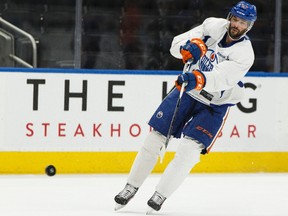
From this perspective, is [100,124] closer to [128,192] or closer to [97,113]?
[97,113]

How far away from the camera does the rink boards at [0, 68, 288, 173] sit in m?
6.84

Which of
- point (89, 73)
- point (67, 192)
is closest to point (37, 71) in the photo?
point (89, 73)

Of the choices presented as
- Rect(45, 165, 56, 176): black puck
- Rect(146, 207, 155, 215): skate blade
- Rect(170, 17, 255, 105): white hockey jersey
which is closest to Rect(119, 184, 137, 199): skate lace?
Rect(146, 207, 155, 215): skate blade

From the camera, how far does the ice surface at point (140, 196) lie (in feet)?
15.9

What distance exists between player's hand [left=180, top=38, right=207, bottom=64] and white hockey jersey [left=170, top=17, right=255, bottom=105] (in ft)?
0.32

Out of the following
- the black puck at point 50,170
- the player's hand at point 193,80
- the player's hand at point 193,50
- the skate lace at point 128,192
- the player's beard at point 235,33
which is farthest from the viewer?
the black puck at point 50,170

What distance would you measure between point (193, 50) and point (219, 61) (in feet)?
0.88

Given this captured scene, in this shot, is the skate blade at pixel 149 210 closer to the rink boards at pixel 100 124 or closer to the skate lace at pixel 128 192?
the skate lace at pixel 128 192

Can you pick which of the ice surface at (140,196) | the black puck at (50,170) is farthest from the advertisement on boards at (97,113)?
the ice surface at (140,196)

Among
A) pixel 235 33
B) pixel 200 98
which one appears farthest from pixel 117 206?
pixel 235 33

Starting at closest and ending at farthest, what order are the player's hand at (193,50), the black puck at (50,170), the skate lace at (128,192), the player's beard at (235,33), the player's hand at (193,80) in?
the player's hand at (193,80)
the player's hand at (193,50)
the player's beard at (235,33)
the skate lace at (128,192)
the black puck at (50,170)

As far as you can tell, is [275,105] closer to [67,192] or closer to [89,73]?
[89,73]

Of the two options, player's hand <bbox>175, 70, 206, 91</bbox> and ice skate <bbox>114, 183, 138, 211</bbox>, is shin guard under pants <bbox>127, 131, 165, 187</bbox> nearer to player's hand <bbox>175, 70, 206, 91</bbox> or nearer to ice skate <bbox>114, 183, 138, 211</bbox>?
ice skate <bbox>114, 183, 138, 211</bbox>

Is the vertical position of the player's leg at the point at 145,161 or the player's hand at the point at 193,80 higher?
the player's hand at the point at 193,80
